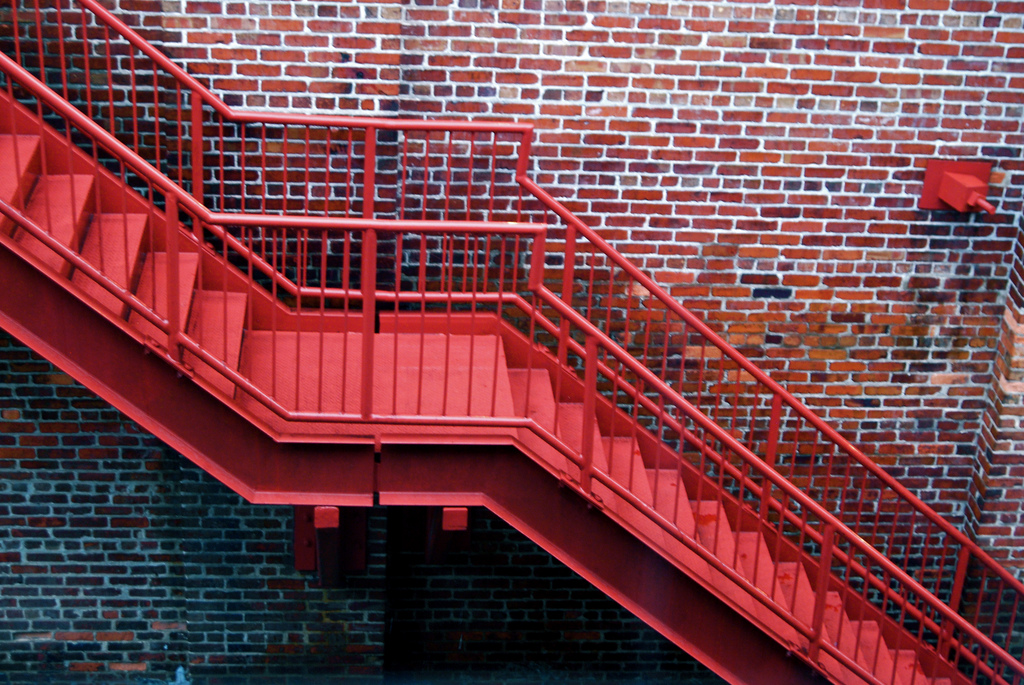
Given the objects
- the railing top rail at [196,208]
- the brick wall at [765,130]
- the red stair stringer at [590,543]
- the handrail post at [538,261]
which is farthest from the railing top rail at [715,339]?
the red stair stringer at [590,543]

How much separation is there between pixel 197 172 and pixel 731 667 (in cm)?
316

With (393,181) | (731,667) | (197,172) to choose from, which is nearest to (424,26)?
(393,181)

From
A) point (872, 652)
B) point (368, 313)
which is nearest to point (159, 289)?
point (368, 313)

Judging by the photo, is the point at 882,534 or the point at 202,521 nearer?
the point at 202,521

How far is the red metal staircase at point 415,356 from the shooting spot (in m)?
3.58

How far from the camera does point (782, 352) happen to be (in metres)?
5.23

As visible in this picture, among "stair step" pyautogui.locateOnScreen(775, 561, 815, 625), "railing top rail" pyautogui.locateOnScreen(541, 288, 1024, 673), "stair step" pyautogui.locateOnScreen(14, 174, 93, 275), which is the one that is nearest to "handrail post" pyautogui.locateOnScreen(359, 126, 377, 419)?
"railing top rail" pyautogui.locateOnScreen(541, 288, 1024, 673)

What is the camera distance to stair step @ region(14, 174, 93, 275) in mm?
3494

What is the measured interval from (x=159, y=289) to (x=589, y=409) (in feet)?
5.81

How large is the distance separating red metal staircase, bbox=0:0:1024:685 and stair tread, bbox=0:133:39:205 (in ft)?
0.05

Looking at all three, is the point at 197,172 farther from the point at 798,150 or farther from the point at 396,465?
the point at 798,150

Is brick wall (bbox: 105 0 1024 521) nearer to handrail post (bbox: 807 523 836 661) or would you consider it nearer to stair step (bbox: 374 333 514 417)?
stair step (bbox: 374 333 514 417)

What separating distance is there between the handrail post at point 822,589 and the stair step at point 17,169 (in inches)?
127

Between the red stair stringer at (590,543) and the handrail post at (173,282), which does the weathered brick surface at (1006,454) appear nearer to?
the red stair stringer at (590,543)
